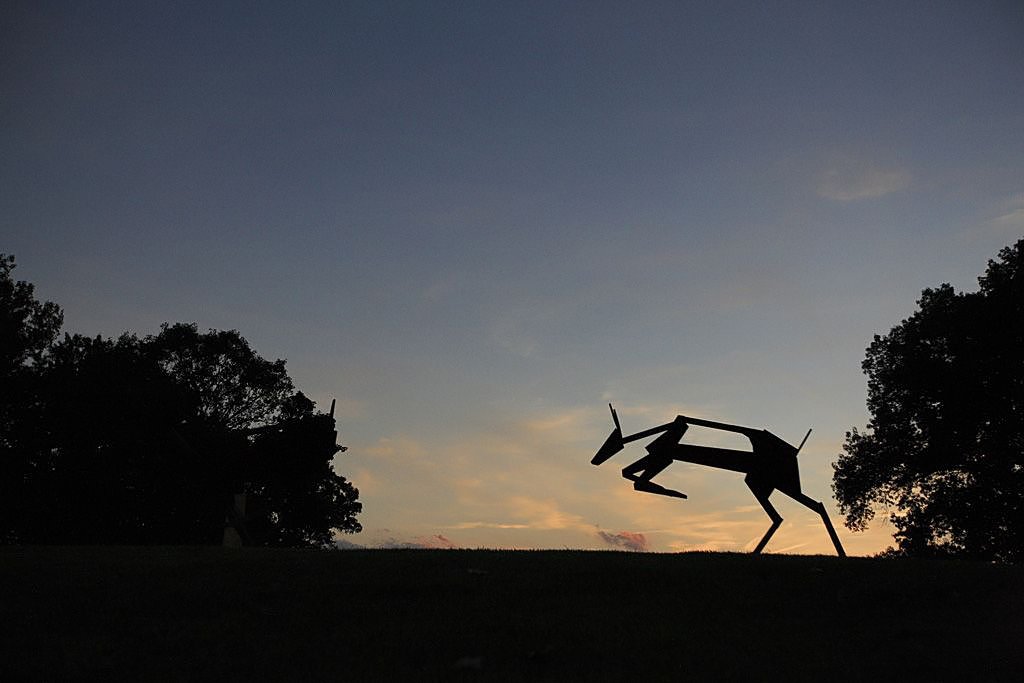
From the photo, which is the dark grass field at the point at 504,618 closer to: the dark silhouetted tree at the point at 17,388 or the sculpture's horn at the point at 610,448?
the sculpture's horn at the point at 610,448

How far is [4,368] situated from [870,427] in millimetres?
41561

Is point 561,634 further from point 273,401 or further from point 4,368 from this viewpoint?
point 273,401

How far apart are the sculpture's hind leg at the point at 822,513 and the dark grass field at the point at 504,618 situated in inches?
33.5

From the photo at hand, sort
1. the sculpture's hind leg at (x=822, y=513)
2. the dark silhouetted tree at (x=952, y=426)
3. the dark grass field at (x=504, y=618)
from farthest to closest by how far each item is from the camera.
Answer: the dark silhouetted tree at (x=952, y=426)
the sculpture's hind leg at (x=822, y=513)
the dark grass field at (x=504, y=618)

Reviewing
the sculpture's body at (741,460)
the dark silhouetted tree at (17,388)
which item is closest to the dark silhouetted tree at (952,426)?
the sculpture's body at (741,460)

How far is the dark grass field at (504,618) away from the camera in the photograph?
10938mm

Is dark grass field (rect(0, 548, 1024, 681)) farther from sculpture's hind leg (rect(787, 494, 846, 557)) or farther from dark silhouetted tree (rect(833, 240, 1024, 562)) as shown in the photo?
dark silhouetted tree (rect(833, 240, 1024, 562))

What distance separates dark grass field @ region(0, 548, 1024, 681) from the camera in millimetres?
10938

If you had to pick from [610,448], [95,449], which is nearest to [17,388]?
[95,449]

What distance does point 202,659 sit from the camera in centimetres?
1118

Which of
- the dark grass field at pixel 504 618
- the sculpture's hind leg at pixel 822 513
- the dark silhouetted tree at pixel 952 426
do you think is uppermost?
the dark silhouetted tree at pixel 952 426

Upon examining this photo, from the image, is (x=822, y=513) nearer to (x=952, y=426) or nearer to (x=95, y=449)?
(x=952, y=426)

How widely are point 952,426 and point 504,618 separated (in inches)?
1282

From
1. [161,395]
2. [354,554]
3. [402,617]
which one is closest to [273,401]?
[161,395]
